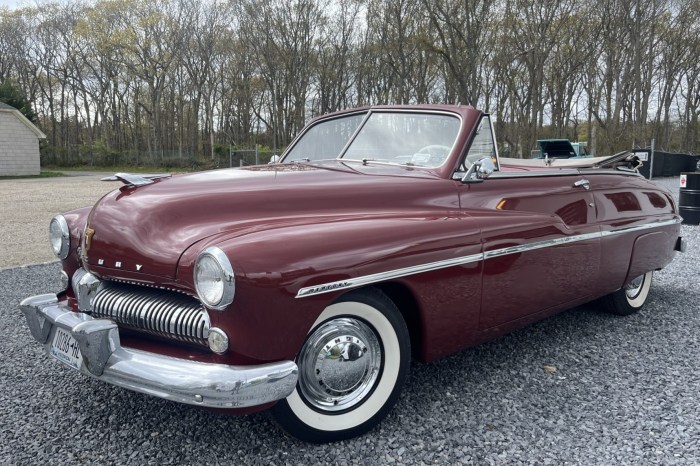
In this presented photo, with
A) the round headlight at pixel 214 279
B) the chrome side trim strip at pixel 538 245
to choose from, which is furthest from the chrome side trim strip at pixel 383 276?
the round headlight at pixel 214 279

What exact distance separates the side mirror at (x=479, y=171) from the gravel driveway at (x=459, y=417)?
3.68 feet

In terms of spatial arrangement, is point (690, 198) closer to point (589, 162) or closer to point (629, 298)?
point (629, 298)

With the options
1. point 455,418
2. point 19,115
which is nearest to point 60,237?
point 455,418

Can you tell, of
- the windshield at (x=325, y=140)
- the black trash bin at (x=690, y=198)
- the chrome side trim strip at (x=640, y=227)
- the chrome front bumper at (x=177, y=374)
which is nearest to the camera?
the chrome front bumper at (x=177, y=374)

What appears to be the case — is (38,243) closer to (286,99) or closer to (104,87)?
(286,99)

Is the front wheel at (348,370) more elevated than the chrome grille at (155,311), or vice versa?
the chrome grille at (155,311)

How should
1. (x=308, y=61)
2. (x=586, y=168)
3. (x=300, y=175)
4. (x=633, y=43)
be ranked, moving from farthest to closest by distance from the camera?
(x=308, y=61) → (x=633, y=43) → (x=586, y=168) → (x=300, y=175)

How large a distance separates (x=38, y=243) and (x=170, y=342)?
685cm

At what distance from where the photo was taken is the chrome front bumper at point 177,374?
75.0 inches

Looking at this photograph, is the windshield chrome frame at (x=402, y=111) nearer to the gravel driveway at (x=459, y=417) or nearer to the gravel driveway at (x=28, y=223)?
the gravel driveway at (x=459, y=417)

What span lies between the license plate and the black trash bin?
1017 centimetres

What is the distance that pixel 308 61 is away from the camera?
33.2m

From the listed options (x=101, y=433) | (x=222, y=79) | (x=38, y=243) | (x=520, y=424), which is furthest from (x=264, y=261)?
(x=222, y=79)

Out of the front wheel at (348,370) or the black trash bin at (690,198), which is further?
the black trash bin at (690,198)
